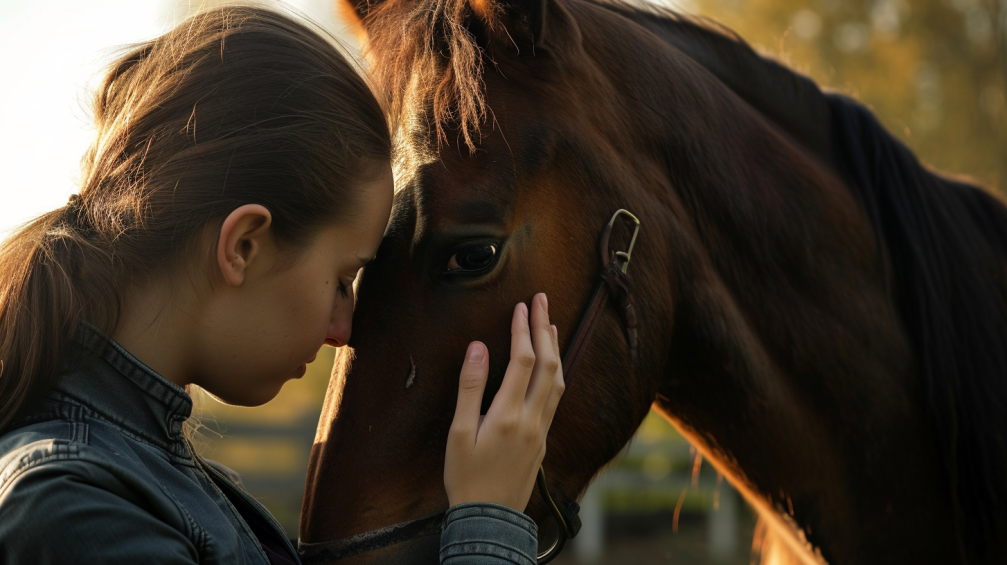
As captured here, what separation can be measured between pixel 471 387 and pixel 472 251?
0.83ft

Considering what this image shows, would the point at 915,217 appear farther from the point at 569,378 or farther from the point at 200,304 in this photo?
the point at 200,304

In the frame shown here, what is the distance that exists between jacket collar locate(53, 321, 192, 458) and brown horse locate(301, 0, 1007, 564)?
0.34 meters

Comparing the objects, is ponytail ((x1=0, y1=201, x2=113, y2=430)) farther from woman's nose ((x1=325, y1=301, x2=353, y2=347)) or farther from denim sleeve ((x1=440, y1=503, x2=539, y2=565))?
denim sleeve ((x1=440, y1=503, x2=539, y2=565))

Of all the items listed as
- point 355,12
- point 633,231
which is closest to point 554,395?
point 633,231

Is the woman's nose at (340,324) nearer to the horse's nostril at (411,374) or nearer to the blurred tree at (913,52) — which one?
the horse's nostril at (411,374)

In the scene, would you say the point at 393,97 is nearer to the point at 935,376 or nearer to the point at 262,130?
the point at 262,130

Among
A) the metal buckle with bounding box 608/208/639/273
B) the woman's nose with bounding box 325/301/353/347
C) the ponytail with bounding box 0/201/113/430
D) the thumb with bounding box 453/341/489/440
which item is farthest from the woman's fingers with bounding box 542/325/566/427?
the ponytail with bounding box 0/201/113/430

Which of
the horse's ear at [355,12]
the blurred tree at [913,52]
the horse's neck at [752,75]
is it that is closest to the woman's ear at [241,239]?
the horse's ear at [355,12]

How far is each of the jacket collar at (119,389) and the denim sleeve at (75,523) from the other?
16 centimetres

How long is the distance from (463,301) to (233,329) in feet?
1.36

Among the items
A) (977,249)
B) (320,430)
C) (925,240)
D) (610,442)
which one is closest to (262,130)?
(320,430)

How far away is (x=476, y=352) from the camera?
1415 mm

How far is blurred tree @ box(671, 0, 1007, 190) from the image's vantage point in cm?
991

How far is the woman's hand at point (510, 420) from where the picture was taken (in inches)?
52.4
